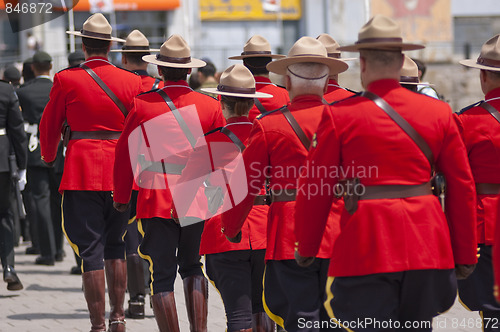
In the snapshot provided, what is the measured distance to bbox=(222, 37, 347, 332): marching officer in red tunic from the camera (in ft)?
16.1

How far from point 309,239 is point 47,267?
7.04 m

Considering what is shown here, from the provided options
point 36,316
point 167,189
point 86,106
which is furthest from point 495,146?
point 36,316

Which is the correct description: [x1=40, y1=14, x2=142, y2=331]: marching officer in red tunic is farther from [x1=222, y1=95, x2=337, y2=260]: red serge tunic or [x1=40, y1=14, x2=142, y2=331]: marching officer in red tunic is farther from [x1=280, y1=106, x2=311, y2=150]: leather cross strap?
[x1=280, y1=106, x2=311, y2=150]: leather cross strap

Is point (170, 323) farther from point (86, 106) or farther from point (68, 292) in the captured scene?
point (68, 292)

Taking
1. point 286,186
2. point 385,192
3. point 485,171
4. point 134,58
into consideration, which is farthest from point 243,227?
point 134,58

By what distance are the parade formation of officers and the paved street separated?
1.68 ft

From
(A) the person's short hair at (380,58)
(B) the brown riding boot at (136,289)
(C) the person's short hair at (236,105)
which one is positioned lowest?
(B) the brown riding boot at (136,289)

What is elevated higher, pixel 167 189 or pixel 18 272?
pixel 167 189

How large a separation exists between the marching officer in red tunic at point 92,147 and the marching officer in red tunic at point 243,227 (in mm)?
1502

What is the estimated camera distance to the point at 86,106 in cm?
704

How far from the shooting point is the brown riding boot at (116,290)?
7.19 metres

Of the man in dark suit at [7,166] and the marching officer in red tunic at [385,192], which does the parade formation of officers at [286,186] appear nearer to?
the marching officer in red tunic at [385,192]

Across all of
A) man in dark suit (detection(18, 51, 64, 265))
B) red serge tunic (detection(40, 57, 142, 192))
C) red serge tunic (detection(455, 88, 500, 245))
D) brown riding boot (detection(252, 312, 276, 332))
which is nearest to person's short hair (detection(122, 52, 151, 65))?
red serge tunic (detection(40, 57, 142, 192))

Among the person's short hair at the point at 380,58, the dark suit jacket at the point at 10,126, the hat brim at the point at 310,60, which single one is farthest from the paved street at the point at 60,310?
the person's short hair at the point at 380,58
